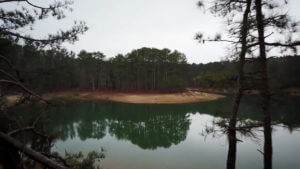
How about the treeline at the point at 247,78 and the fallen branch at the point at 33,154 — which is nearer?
the fallen branch at the point at 33,154

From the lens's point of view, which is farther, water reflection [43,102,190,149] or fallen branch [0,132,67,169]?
water reflection [43,102,190,149]

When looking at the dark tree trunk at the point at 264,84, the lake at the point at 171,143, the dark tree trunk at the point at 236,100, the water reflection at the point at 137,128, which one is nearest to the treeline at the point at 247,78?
the dark tree trunk at the point at 236,100

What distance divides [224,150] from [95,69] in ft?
138

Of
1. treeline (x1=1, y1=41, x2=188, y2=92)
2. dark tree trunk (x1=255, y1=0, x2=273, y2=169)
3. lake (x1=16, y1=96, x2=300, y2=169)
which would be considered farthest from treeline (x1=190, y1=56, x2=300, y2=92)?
treeline (x1=1, y1=41, x2=188, y2=92)

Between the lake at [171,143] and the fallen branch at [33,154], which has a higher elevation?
the fallen branch at [33,154]

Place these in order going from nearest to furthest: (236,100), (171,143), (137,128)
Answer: (236,100)
(171,143)
(137,128)

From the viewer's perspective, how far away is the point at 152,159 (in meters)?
10.6

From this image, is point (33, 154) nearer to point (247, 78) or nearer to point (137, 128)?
point (247, 78)

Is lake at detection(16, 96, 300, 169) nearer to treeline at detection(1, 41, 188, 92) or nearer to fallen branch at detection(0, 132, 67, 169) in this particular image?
fallen branch at detection(0, 132, 67, 169)

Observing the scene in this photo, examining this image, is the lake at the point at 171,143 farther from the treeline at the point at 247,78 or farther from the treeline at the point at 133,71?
the treeline at the point at 133,71

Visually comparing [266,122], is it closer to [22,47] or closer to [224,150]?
[22,47]

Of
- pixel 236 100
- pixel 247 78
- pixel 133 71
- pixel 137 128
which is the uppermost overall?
pixel 133 71

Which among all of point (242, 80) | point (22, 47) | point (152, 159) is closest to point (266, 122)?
point (242, 80)

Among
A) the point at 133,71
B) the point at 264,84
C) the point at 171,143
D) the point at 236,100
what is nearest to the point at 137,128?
the point at 171,143
